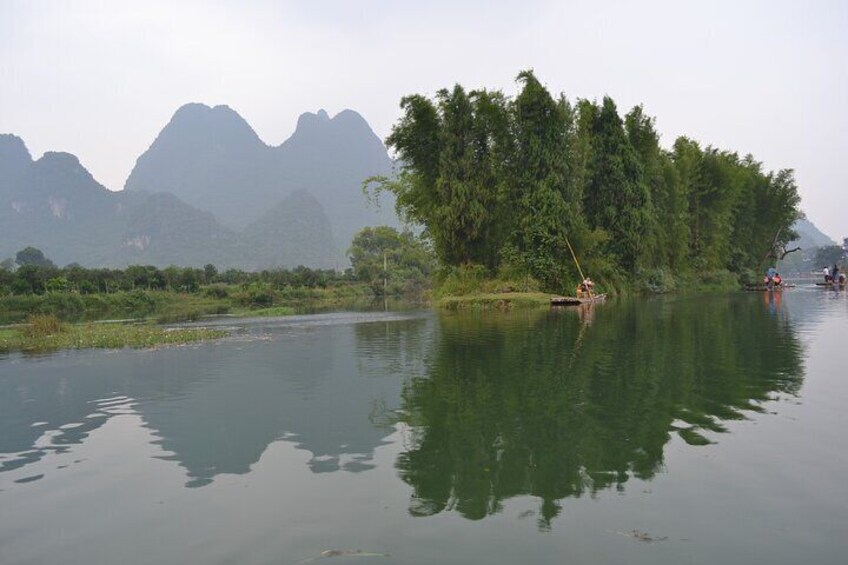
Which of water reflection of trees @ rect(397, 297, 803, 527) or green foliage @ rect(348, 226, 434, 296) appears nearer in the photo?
water reflection of trees @ rect(397, 297, 803, 527)

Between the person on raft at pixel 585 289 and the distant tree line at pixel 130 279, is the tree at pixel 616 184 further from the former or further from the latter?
the distant tree line at pixel 130 279

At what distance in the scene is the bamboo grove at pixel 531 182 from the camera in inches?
2018

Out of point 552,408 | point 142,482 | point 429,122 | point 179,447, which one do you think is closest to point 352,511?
point 142,482

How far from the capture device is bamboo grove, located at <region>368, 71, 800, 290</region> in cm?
5125

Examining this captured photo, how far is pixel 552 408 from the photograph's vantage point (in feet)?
40.4

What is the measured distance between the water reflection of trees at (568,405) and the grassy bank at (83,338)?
42.1ft

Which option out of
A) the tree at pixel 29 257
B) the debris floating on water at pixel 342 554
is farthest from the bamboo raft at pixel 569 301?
the tree at pixel 29 257

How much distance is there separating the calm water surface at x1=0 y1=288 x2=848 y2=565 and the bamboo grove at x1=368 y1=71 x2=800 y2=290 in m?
32.3

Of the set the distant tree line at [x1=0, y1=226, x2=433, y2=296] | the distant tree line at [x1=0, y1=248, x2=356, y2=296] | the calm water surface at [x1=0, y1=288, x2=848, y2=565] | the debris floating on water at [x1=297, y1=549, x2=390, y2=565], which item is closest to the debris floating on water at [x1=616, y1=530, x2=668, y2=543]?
the calm water surface at [x1=0, y1=288, x2=848, y2=565]

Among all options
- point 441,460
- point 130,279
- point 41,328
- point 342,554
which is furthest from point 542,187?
point 130,279

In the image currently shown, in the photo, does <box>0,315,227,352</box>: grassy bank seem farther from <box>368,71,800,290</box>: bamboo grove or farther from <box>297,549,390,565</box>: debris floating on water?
<box>368,71,800,290</box>: bamboo grove

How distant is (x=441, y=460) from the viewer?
937 cm

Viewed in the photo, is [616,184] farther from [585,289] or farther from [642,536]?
[642,536]

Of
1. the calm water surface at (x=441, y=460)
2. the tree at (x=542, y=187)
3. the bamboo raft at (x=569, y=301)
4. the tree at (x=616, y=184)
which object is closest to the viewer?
the calm water surface at (x=441, y=460)
